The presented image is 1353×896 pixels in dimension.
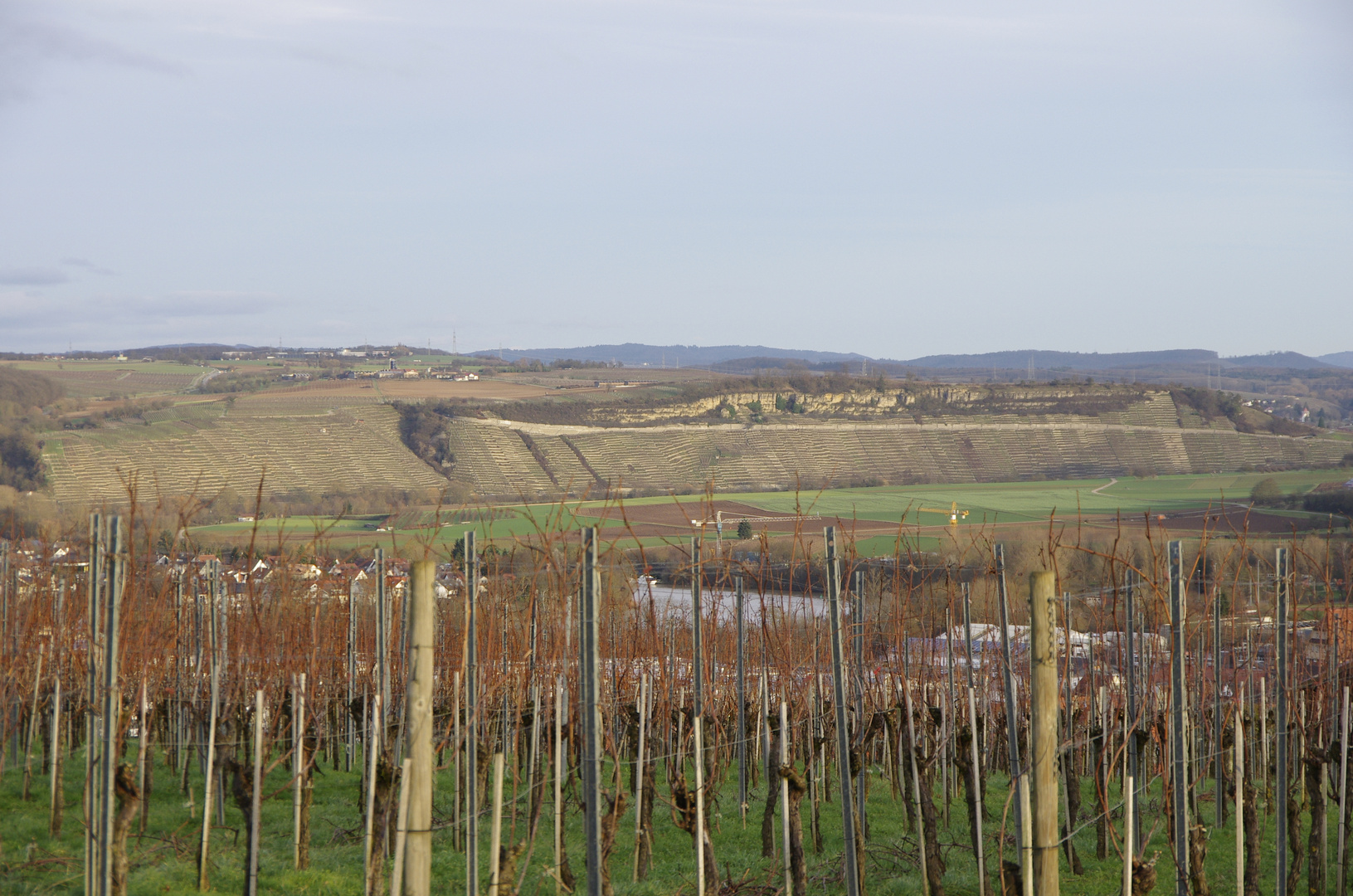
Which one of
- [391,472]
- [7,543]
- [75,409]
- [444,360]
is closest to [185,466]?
[391,472]

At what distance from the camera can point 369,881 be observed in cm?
591

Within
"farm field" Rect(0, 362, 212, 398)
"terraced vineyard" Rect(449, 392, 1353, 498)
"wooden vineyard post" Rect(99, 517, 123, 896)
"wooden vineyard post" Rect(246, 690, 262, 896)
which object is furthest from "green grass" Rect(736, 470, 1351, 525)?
"farm field" Rect(0, 362, 212, 398)

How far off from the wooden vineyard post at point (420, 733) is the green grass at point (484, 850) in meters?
1.97

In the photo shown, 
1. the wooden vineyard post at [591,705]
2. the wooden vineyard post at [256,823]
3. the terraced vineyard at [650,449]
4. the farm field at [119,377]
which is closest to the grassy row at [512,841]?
the wooden vineyard post at [256,823]

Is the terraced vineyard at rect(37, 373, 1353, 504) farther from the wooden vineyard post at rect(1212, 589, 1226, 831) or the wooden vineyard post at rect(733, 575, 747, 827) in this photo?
the wooden vineyard post at rect(1212, 589, 1226, 831)

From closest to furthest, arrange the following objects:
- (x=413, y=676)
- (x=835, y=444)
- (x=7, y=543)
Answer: (x=413, y=676)
(x=7, y=543)
(x=835, y=444)

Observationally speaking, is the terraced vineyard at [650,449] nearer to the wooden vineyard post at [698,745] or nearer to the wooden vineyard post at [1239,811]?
the wooden vineyard post at [698,745]

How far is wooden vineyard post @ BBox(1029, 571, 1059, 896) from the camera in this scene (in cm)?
412

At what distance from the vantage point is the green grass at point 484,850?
702cm

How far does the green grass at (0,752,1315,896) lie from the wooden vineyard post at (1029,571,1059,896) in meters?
2.73

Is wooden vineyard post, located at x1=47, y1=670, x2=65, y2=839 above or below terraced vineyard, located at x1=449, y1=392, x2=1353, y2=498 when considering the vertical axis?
above

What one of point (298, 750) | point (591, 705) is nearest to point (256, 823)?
point (298, 750)

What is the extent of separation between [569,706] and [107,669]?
5.91m

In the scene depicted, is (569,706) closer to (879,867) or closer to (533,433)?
(879,867)
